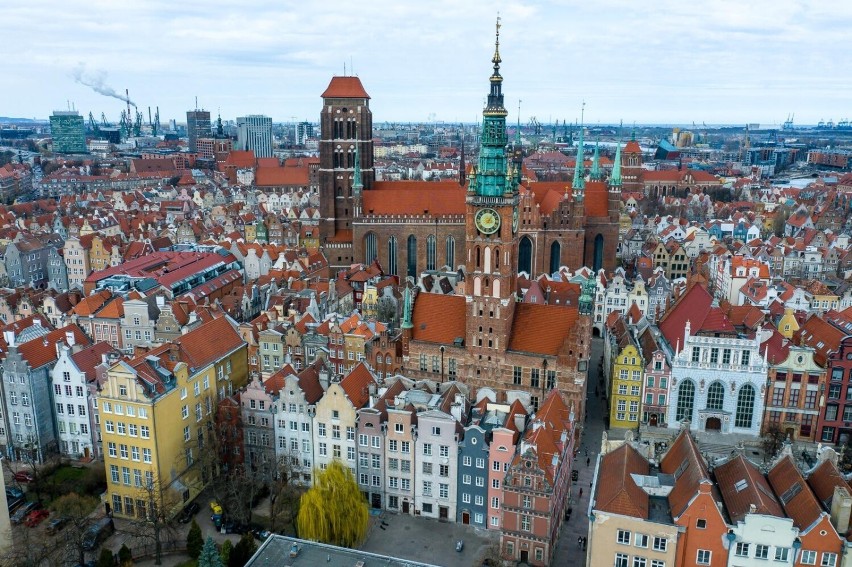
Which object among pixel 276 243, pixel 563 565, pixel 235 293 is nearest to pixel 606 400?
pixel 563 565

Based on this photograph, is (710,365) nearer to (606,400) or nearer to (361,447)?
(606,400)

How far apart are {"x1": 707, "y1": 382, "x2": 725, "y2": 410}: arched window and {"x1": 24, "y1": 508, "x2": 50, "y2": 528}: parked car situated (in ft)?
206

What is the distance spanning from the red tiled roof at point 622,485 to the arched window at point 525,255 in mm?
69439

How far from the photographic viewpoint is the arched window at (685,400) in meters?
70.2

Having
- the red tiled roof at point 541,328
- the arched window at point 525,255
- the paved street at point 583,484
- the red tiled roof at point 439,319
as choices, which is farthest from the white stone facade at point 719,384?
the arched window at point 525,255

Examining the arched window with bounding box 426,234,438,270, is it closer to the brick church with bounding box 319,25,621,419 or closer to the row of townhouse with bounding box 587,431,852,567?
the brick church with bounding box 319,25,621,419

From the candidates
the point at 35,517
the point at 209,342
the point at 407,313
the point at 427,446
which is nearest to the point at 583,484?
the point at 427,446

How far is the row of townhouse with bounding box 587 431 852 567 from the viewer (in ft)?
138

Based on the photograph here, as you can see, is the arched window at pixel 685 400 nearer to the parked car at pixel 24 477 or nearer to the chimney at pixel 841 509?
the chimney at pixel 841 509

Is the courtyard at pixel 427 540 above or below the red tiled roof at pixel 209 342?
below

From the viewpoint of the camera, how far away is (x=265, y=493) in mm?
61750

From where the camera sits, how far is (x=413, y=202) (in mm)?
122000

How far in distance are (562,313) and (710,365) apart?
1625 centimetres

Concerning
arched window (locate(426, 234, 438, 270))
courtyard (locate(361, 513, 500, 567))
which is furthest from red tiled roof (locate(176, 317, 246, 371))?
arched window (locate(426, 234, 438, 270))
